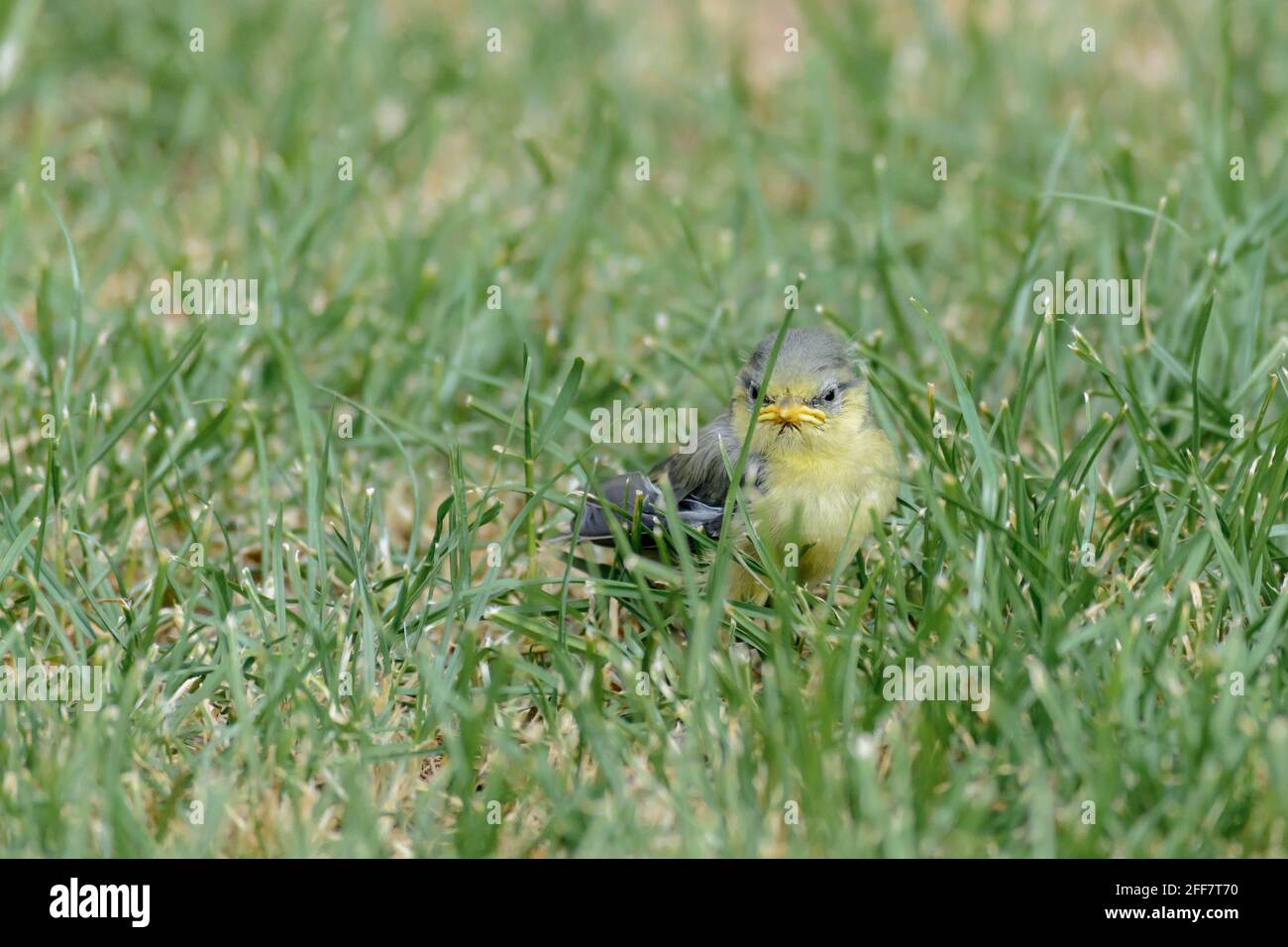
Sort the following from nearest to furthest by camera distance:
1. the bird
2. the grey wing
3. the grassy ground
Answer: the grassy ground
the bird
the grey wing

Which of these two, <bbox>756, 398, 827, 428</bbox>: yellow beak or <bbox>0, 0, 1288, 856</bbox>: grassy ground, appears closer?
<bbox>0, 0, 1288, 856</bbox>: grassy ground

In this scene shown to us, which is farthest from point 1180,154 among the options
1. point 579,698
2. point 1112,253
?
point 579,698

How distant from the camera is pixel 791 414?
390 centimetres

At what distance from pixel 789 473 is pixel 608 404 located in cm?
104

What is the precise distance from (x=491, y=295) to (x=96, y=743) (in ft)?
8.12

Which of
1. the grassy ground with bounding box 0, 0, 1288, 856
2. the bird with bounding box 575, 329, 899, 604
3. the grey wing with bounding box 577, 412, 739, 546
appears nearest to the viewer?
the grassy ground with bounding box 0, 0, 1288, 856

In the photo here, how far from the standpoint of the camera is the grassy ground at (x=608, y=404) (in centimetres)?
312

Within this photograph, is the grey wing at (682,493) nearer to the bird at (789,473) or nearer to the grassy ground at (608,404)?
the bird at (789,473)

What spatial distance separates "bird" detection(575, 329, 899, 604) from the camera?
3.83m

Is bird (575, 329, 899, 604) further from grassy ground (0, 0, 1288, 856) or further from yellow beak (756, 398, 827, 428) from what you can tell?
grassy ground (0, 0, 1288, 856)

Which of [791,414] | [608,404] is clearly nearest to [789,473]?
[791,414]

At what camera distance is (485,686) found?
365cm

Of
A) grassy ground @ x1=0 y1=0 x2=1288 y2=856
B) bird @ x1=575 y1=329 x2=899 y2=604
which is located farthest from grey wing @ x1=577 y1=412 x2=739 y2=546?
grassy ground @ x1=0 y1=0 x2=1288 y2=856
